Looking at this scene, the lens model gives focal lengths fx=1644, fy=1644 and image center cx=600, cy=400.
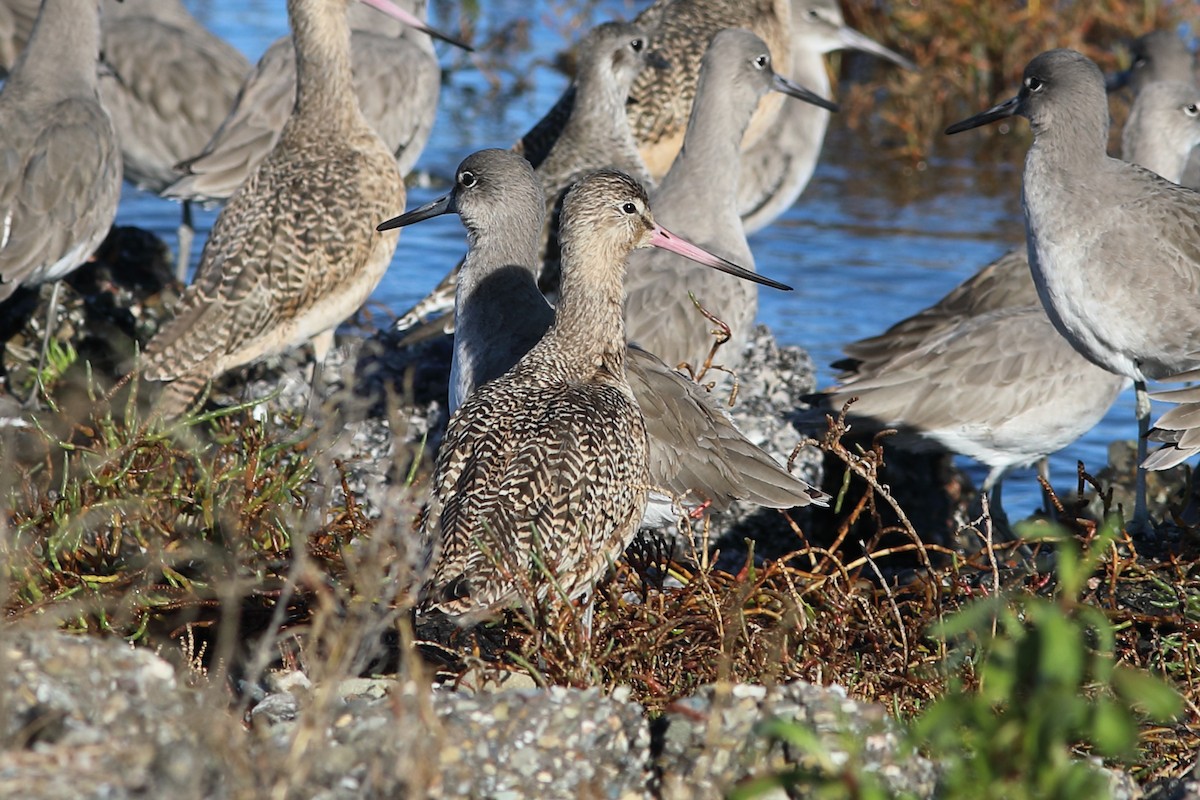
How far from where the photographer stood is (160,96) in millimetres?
8375

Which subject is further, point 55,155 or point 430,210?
point 55,155

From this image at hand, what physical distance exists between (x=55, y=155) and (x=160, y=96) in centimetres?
205

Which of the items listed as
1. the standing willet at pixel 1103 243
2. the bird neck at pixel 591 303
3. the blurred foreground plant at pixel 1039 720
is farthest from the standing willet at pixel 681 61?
the blurred foreground plant at pixel 1039 720

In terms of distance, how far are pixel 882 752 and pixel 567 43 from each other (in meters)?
11.6

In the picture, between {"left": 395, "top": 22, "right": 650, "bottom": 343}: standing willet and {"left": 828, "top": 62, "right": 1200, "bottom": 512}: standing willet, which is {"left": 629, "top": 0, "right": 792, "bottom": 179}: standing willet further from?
{"left": 828, "top": 62, "right": 1200, "bottom": 512}: standing willet

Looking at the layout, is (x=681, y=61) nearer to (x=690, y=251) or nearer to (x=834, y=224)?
(x=834, y=224)

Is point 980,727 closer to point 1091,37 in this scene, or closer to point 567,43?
point 1091,37

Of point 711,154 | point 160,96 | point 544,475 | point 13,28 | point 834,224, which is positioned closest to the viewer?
point 544,475

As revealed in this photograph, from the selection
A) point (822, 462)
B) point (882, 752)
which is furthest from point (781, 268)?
point (882, 752)

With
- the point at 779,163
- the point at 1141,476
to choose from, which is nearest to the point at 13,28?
the point at 779,163

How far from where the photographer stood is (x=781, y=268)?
10031mm

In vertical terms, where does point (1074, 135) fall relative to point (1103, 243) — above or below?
above

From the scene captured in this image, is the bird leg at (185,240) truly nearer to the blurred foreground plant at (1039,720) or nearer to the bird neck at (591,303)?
the bird neck at (591,303)

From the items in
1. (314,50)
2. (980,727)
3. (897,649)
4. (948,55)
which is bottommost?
(897,649)
